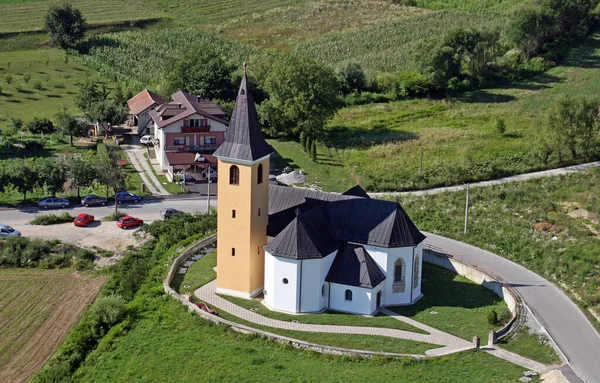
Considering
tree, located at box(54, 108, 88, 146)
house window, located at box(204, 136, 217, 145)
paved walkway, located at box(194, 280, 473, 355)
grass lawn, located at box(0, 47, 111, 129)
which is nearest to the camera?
paved walkway, located at box(194, 280, 473, 355)

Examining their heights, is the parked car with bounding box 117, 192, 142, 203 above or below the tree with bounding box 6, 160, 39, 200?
below

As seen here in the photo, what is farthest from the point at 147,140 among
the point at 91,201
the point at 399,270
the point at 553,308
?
the point at 553,308

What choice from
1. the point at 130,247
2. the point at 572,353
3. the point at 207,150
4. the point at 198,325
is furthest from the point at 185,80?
the point at 572,353

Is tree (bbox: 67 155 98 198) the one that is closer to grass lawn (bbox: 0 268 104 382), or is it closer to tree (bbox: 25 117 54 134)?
grass lawn (bbox: 0 268 104 382)

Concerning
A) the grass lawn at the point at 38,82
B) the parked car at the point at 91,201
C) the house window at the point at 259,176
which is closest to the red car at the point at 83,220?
the parked car at the point at 91,201

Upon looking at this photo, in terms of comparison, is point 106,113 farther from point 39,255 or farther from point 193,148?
point 39,255

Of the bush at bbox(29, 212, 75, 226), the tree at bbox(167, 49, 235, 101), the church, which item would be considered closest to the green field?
the tree at bbox(167, 49, 235, 101)

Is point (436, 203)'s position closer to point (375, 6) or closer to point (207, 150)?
point (207, 150)
